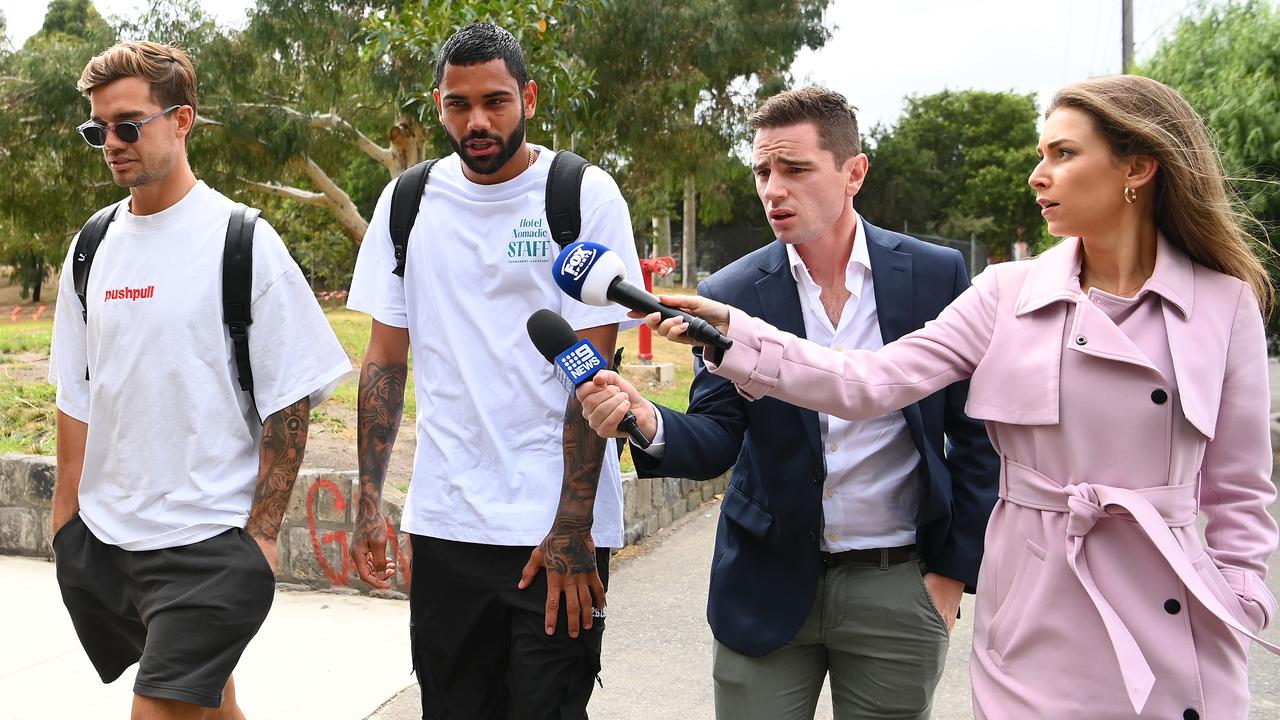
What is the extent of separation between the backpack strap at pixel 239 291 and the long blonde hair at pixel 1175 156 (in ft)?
7.00

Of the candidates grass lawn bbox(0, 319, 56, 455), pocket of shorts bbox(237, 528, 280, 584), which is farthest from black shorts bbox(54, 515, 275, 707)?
grass lawn bbox(0, 319, 56, 455)

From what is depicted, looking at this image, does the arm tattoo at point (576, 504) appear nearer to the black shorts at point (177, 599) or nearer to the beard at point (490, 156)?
the beard at point (490, 156)

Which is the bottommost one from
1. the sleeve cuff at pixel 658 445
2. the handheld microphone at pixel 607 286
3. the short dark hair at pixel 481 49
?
the sleeve cuff at pixel 658 445

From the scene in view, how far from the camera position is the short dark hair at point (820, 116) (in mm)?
2906

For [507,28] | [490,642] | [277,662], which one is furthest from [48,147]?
[490,642]

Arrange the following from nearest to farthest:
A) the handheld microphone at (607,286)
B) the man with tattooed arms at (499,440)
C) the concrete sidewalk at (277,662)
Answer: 1. the handheld microphone at (607,286)
2. the man with tattooed arms at (499,440)
3. the concrete sidewalk at (277,662)

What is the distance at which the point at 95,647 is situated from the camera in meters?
3.45

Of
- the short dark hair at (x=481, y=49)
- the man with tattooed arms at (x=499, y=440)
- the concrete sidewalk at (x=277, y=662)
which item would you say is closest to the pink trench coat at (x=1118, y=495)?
the man with tattooed arms at (x=499, y=440)

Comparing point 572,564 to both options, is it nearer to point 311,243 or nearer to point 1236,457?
point 1236,457

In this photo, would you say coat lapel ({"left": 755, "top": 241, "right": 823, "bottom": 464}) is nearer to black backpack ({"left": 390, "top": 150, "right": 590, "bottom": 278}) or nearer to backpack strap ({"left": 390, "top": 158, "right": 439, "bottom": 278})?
black backpack ({"left": 390, "top": 150, "right": 590, "bottom": 278})

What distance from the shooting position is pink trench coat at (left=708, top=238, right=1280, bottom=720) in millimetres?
2223

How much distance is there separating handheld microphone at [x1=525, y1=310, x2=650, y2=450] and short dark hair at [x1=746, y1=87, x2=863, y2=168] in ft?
2.49

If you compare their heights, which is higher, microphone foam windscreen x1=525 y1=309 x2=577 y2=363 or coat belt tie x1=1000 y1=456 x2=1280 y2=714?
microphone foam windscreen x1=525 y1=309 x2=577 y2=363

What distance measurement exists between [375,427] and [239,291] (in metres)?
0.55
